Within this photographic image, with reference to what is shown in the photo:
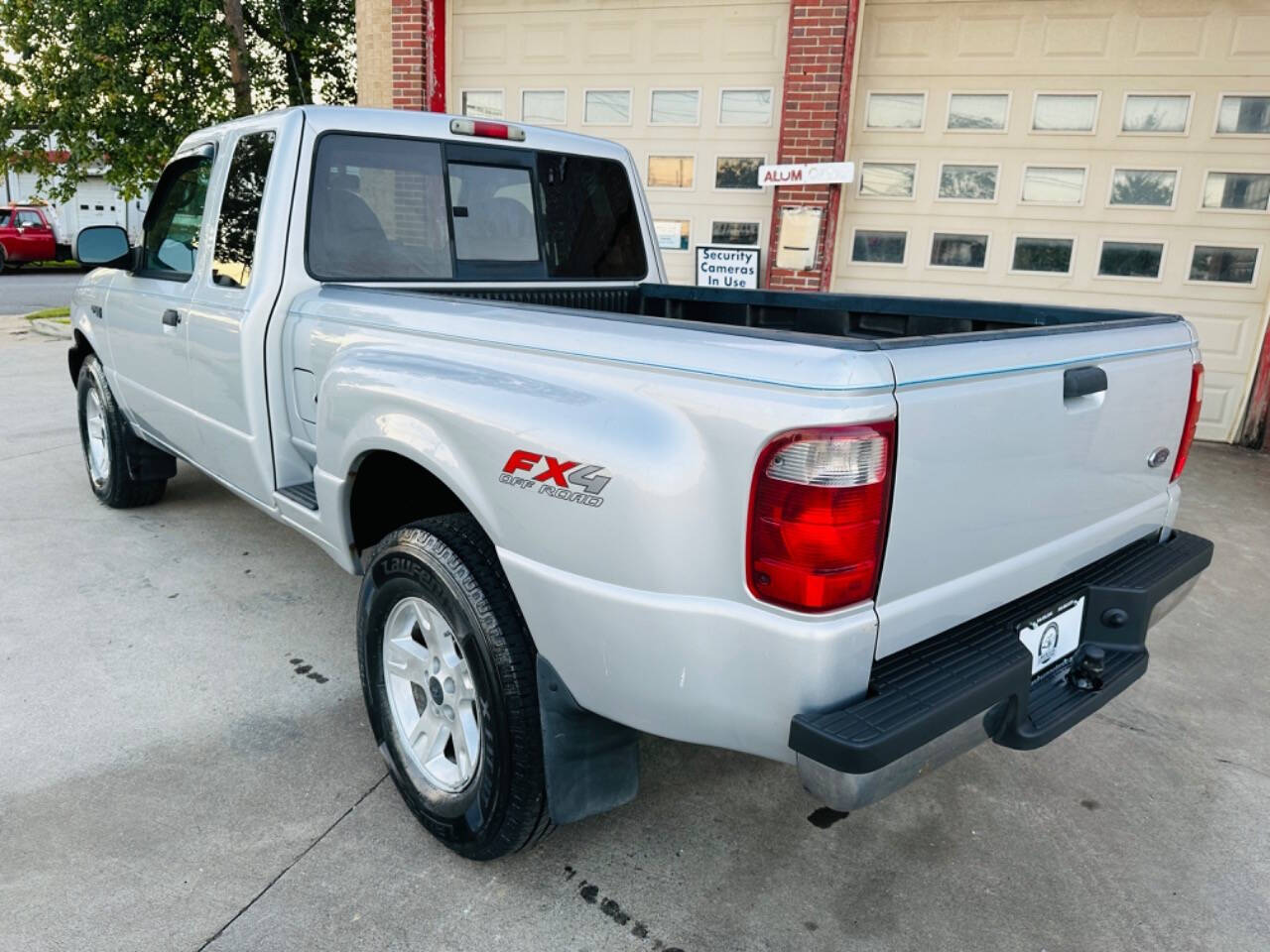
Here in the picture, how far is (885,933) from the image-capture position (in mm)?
2209

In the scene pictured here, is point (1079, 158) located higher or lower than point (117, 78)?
lower

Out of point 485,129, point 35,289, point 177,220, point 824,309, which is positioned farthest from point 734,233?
point 35,289

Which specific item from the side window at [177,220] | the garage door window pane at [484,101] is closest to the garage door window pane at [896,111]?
the garage door window pane at [484,101]

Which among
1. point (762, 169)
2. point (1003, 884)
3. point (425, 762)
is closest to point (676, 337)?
point (425, 762)

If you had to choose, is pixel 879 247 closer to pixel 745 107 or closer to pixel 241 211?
pixel 745 107

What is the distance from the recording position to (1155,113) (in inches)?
279

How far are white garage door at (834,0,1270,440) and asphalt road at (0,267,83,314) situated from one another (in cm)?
1309

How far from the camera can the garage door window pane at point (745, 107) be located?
777cm

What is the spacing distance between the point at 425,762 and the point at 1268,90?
25.6ft

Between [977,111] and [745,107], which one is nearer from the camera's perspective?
[977,111]

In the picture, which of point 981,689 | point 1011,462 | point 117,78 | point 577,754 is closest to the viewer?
point 981,689

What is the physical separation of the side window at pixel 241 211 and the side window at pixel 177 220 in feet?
0.78

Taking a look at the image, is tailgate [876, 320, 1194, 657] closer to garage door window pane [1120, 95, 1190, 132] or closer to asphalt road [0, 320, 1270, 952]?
asphalt road [0, 320, 1270, 952]

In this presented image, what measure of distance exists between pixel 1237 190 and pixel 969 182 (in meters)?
1.96
